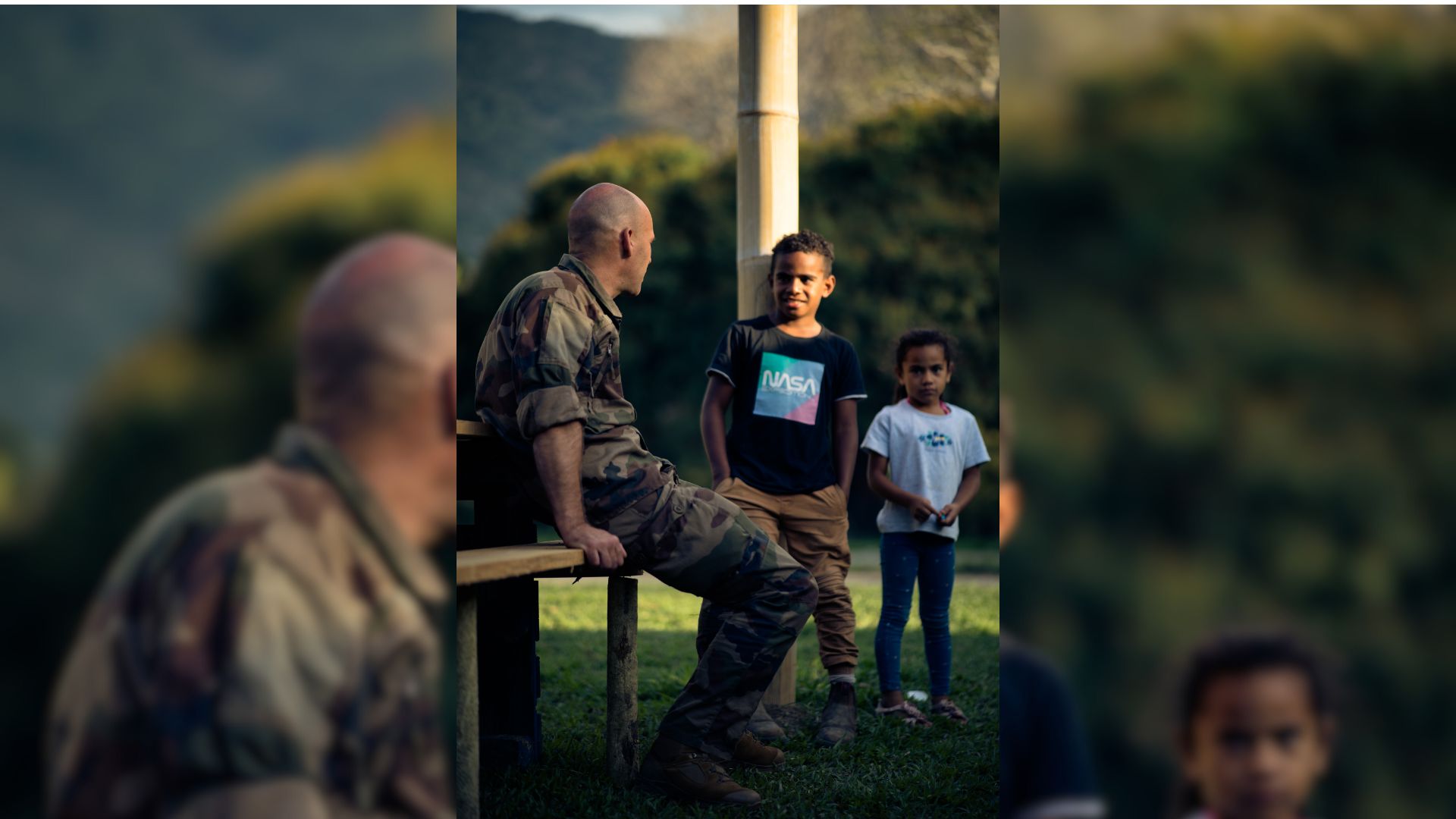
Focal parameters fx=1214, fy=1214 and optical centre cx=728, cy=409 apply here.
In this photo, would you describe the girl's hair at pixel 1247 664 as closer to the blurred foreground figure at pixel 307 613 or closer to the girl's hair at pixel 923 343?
the blurred foreground figure at pixel 307 613

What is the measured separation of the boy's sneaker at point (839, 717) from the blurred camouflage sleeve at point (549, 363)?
186 centimetres

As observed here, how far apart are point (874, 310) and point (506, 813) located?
12550 millimetres

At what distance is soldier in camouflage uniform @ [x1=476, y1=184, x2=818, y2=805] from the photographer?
3.33 meters

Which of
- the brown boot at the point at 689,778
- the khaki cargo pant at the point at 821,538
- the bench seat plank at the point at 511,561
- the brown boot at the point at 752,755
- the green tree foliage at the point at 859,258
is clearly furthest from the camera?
the green tree foliage at the point at 859,258

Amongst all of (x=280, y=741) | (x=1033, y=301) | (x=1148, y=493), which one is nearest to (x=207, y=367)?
(x=280, y=741)

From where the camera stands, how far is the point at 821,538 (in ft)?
16.2

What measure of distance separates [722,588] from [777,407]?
1.47 m

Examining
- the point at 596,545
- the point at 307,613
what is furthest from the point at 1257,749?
the point at 596,545

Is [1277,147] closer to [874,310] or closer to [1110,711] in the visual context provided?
[1110,711]

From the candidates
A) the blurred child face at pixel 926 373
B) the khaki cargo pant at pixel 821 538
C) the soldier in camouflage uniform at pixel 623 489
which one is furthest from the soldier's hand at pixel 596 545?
the blurred child face at pixel 926 373

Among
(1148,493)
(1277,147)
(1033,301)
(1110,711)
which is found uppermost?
(1277,147)

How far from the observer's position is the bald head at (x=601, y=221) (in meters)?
3.70

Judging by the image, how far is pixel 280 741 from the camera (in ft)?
5.03

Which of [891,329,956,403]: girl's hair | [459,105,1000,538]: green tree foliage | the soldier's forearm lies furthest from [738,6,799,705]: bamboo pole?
[459,105,1000,538]: green tree foliage
